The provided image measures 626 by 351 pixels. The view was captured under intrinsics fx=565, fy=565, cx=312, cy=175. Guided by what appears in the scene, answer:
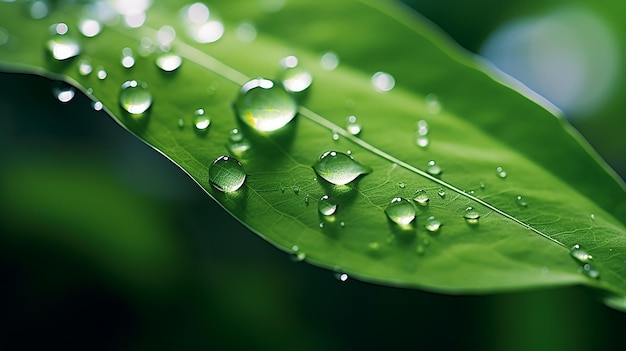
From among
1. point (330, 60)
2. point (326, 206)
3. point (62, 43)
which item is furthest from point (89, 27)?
point (326, 206)

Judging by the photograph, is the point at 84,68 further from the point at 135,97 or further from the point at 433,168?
the point at 433,168

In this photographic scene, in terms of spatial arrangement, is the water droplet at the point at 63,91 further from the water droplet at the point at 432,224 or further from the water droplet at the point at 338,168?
the water droplet at the point at 432,224

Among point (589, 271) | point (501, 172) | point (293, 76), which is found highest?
point (293, 76)

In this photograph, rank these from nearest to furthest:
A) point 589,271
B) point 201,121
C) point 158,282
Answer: point 589,271
point 201,121
point 158,282

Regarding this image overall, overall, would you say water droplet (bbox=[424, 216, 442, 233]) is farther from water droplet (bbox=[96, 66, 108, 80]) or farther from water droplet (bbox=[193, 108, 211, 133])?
water droplet (bbox=[96, 66, 108, 80])

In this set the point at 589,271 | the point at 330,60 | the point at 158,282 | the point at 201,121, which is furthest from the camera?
the point at 158,282

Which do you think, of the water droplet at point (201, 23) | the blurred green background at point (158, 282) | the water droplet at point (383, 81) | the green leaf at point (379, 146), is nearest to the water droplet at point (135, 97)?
the green leaf at point (379, 146)
